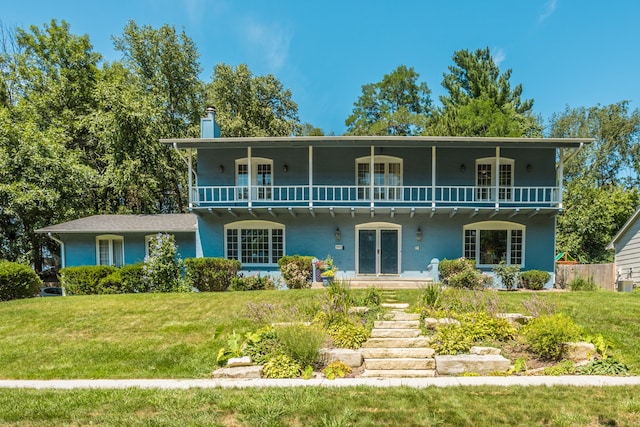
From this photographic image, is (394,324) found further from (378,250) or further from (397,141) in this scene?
(397,141)

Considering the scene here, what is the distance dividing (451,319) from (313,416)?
398 centimetres

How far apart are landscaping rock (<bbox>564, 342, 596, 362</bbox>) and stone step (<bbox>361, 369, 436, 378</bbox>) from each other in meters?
2.31

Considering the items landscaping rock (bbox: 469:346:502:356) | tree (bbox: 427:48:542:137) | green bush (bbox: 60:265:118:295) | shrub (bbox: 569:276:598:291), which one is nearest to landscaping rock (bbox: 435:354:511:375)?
landscaping rock (bbox: 469:346:502:356)

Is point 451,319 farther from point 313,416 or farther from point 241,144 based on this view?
point 241,144

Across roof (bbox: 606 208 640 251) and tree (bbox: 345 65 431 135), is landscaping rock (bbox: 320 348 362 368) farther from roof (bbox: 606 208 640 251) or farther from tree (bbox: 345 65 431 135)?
tree (bbox: 345 65 431 135)

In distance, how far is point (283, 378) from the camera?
527 cm

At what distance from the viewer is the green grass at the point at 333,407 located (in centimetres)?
374

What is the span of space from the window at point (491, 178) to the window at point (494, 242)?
117 centimetres

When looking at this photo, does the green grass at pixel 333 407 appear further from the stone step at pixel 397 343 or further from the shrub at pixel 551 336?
the stone step at pixel 397 343

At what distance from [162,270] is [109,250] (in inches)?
168

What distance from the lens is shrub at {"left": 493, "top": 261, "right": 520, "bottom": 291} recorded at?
42.9ft

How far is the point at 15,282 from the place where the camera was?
12203 mm

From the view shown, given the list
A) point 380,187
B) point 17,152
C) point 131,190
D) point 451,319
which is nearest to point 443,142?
point 380,187

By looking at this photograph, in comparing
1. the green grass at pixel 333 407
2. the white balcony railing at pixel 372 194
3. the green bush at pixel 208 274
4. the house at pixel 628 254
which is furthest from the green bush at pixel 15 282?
the house at pixel 628 254
